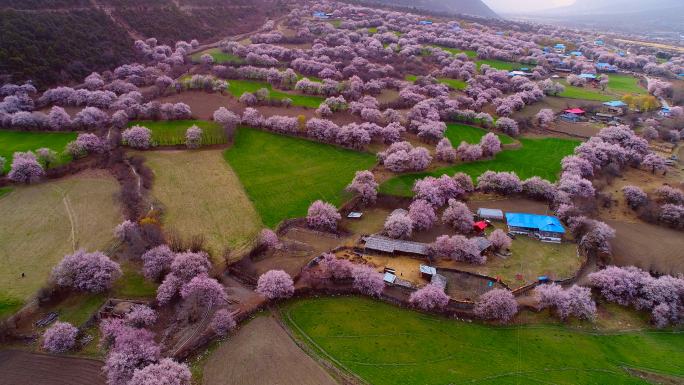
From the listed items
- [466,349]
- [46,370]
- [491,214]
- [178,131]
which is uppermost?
[178,131]

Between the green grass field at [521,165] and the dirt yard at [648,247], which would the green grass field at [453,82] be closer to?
the green grass field at [521,165]

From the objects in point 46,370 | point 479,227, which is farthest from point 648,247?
point 46,370

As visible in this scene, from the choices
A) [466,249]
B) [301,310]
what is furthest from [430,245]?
[301,310]

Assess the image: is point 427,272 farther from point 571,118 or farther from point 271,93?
point 571,118

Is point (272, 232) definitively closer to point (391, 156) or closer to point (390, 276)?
point (390, 276)

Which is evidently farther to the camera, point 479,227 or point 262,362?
point 479,227

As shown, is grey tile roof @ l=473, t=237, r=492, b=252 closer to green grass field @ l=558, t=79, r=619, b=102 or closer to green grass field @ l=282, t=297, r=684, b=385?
green grass field @ l=282, t=297, r=684, b=385

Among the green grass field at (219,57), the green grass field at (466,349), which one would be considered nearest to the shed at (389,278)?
the green grass field at (466,349)

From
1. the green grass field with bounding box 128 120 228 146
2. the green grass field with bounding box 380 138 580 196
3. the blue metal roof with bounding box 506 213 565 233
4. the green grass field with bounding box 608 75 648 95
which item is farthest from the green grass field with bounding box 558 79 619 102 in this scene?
the green grass field with bounding box 128 120 228 146
